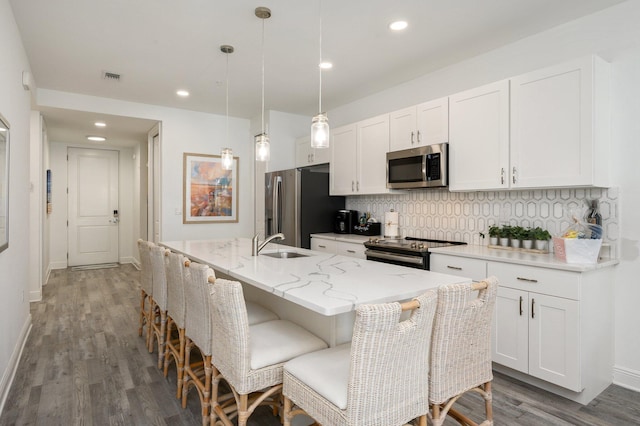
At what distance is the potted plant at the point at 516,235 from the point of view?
9.69 feet

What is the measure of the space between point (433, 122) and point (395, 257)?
50.8 inches

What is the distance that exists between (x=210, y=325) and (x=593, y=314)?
234cm

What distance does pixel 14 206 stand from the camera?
2.75 metres

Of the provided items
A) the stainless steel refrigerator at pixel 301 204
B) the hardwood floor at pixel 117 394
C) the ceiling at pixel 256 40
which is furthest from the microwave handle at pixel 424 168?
the hardwood floor at pixel 117 394

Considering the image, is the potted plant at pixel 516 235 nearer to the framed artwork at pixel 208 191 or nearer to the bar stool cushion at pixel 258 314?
the bar stool cushion at pixel 258 314

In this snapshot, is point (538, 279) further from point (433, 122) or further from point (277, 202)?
point (277, 202)

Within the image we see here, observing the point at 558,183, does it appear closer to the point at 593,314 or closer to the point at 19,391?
the point at 593,314

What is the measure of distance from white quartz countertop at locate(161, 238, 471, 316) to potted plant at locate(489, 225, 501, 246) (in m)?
1.33

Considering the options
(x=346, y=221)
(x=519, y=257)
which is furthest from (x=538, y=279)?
(x=346, y=221)

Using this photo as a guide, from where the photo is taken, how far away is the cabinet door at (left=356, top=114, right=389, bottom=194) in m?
3.93

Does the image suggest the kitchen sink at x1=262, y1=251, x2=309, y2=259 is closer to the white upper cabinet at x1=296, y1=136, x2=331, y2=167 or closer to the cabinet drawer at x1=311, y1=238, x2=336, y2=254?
the cabinet drawer at x1=311, y1=238, x2=336, y2=254

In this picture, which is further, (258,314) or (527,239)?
(527,239)

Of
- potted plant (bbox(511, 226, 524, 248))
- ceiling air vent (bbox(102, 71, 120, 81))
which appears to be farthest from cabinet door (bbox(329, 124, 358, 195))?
ceiling air vent (bbox(102, 71, 120, 81))

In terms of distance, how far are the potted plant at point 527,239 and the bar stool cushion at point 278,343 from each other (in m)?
1.99
